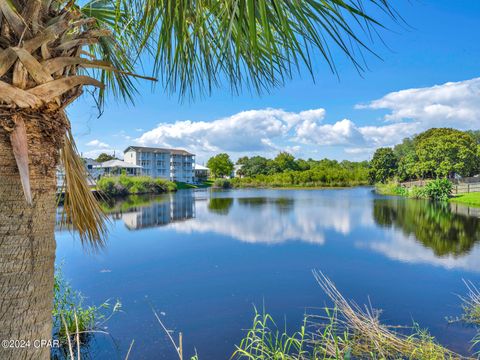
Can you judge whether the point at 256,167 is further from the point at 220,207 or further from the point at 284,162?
the point at 220,207

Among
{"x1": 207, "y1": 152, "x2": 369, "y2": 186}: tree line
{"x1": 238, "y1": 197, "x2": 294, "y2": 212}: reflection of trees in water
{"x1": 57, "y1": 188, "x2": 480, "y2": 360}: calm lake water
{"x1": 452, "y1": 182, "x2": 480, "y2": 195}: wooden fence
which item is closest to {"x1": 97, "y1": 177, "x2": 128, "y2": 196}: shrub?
{"x1": 238, "y1": 197, "x2": 294, "y2": 212}: reflection of trees in water

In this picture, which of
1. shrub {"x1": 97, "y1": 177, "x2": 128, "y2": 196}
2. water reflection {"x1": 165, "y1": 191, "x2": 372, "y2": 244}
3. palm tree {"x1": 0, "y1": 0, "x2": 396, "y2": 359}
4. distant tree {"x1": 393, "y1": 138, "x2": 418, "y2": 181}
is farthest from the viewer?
distant tree {"x1": 393, "y1": 138, "x2": 418, "y2": 181}

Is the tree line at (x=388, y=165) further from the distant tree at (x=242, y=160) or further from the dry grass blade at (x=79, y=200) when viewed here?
the dry grass blade at (x=79, y=200)

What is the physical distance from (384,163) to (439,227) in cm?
2988

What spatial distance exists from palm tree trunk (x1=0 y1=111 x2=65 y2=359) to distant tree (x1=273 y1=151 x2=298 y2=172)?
5794 cm

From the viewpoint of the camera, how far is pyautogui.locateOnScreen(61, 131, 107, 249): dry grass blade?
5.55 feet

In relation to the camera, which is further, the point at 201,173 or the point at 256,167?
the point at 201,173

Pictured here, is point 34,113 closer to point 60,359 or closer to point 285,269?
point 60,359

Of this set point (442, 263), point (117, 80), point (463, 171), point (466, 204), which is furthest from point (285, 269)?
point (463, 171)

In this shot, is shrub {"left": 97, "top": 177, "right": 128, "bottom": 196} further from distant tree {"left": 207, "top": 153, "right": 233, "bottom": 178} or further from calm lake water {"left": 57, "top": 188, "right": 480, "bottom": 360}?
distant tree {"left": 207, "top": 153, "right": 233, "bottom": 178}

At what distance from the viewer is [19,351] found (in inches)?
47.1

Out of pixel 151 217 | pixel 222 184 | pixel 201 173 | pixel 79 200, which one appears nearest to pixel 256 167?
pixel 201 173

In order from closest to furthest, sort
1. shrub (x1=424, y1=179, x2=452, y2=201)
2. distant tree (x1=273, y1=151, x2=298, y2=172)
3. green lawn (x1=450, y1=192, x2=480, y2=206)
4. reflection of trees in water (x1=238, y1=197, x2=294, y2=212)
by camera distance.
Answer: reflection of trees in water (x1=238, y1=197, x2=294, y2=212) → green lawn (x1=450, y1=192, x2=480, y2=206) → shrub (x1=424, y1=179, x2=452, y2=201) → distant tree (x1=273, y1=151, x2=298, y2=172)

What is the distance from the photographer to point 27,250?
4.05ft
